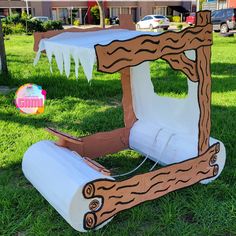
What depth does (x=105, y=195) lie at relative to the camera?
98.6 inches

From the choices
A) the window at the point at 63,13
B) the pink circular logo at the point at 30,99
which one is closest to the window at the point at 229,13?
the pink circular logo at the point at 30,99

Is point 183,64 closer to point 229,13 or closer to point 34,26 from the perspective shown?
point 229,13

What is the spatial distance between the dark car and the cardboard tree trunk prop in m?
18.2

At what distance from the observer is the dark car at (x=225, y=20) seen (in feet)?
66.6

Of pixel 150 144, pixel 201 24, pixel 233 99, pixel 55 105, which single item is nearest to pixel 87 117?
pixel 55 105

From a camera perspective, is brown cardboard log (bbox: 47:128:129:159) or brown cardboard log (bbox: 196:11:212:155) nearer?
brown cardboard log (bbox: 196:11:212:155)

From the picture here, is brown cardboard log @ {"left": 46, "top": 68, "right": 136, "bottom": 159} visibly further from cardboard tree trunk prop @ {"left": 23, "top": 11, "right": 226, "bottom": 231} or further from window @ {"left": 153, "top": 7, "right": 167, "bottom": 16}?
window @ {"left": 153, "top": 7, "right": 167, "bottom": 16}

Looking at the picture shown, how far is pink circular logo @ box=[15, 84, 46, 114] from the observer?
530cm

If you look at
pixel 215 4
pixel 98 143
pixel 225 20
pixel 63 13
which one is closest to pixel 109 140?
pixel 98 143

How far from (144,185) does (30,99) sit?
11.6ft

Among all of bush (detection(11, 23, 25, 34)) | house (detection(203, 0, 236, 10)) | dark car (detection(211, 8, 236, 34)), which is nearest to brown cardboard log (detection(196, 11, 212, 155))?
dark car (detection(211, 8, 236, 34))

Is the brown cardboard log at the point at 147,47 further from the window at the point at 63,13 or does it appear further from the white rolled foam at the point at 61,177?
the window at the point at 63,13

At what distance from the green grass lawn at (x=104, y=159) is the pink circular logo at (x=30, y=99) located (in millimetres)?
115

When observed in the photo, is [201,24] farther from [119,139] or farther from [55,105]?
[55,105]
